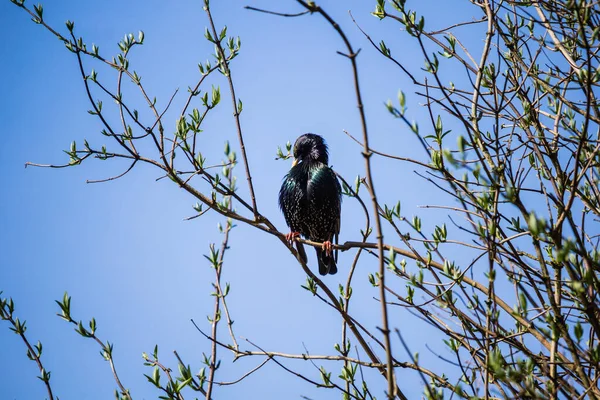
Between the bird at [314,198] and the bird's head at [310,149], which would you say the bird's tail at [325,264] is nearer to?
the bird at [314,198]

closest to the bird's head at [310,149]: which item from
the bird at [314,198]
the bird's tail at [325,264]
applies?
the bird at [314,198]

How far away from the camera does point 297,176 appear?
632 cm

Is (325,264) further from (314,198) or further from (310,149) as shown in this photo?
(310,149)

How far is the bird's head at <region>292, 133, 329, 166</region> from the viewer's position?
654cm

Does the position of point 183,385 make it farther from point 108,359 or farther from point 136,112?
point 136,112

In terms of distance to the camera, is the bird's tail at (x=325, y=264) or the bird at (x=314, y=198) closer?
the bird at (x=314, y=198)

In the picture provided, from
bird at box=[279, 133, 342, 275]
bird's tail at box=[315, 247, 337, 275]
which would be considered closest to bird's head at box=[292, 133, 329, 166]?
bird at box=[279, 133, 342, 275]

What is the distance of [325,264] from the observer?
6496mm

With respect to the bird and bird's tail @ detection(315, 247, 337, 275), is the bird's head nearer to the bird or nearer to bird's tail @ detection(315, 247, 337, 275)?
the bird

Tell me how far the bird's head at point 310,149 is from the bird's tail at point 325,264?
3.12ft

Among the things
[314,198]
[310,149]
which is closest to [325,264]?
[314,198]

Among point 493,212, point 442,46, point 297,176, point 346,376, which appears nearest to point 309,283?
point 346,376

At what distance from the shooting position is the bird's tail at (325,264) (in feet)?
21.3

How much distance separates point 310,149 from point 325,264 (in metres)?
1.24
